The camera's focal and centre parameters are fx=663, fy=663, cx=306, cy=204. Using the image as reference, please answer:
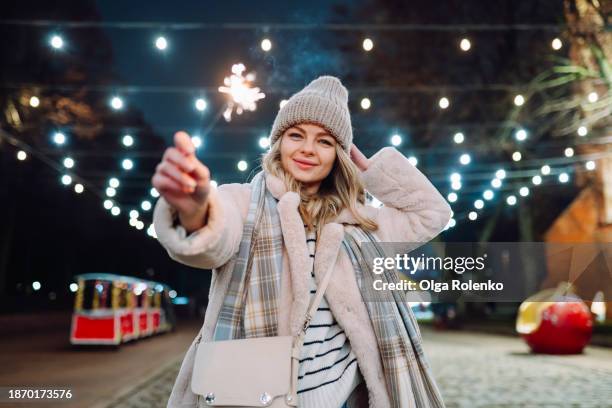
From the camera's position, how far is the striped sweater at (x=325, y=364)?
6.97 feet

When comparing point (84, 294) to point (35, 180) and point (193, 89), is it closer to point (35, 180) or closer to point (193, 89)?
point (193, 89)

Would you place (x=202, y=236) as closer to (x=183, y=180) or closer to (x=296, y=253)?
(x=183, y=180)

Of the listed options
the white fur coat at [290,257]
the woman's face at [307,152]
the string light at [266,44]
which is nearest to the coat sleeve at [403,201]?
the white fur coat at [290,257]

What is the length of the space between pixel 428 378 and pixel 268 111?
1309 centimetres

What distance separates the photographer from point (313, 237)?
2385mm

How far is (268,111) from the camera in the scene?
15047 millimetres

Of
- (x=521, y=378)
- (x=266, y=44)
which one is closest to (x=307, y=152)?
(x=521, y=378)

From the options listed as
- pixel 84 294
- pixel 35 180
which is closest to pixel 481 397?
pixel 84 294

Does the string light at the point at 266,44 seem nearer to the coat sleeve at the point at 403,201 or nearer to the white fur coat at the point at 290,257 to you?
the coat sleeve at the point at 403,201

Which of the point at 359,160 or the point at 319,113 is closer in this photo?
the point at 319,113

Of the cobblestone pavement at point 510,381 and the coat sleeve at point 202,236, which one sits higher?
the coat sleeve at point 202,236

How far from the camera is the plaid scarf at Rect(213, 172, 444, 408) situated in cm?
211

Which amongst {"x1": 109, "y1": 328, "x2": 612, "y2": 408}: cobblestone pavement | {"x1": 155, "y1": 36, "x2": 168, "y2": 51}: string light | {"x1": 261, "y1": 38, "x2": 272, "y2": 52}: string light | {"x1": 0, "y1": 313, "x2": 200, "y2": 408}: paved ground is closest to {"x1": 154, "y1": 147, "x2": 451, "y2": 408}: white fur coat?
{"x1": 109, "y1": 328, "x2": 612, "y2": 408}: cobblestone pavement

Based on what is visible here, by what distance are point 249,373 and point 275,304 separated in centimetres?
24
